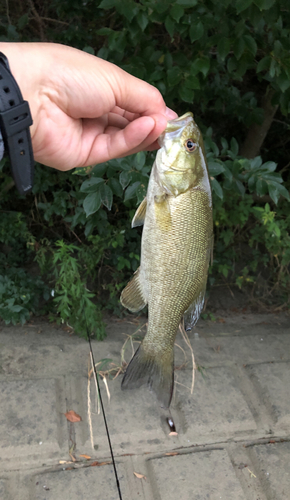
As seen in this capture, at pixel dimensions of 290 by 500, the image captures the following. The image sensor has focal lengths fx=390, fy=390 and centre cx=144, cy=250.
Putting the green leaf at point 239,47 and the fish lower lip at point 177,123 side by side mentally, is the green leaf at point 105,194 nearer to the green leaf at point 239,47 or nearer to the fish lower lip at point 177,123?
the fish lower lip at point 177,123

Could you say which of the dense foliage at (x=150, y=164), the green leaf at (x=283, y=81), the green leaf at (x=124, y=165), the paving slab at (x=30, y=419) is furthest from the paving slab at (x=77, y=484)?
the green leaf at (x=283, y=81)

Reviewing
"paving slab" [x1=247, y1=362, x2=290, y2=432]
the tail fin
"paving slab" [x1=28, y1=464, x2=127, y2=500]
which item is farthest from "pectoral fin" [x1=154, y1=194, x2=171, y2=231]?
"paving slab" [x1=247, y1=362, x2=290, y2=432]

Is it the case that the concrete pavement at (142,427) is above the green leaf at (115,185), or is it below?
below

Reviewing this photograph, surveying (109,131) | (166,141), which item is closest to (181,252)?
(166,141)

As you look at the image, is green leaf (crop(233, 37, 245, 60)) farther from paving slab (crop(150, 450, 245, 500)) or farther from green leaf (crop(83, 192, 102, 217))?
paving slab (crop(150, 450, 245, 500))

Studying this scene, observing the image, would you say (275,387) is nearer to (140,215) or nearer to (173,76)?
(140,215)

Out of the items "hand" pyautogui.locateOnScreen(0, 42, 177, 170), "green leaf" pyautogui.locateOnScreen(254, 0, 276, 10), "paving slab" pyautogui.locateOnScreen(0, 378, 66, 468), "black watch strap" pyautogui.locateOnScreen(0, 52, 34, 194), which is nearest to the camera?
"black watch strap" pyautogui.locateOnScreen(0, 52, 34, 194)

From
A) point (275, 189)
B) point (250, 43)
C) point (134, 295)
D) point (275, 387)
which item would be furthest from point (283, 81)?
point (275, 387)
